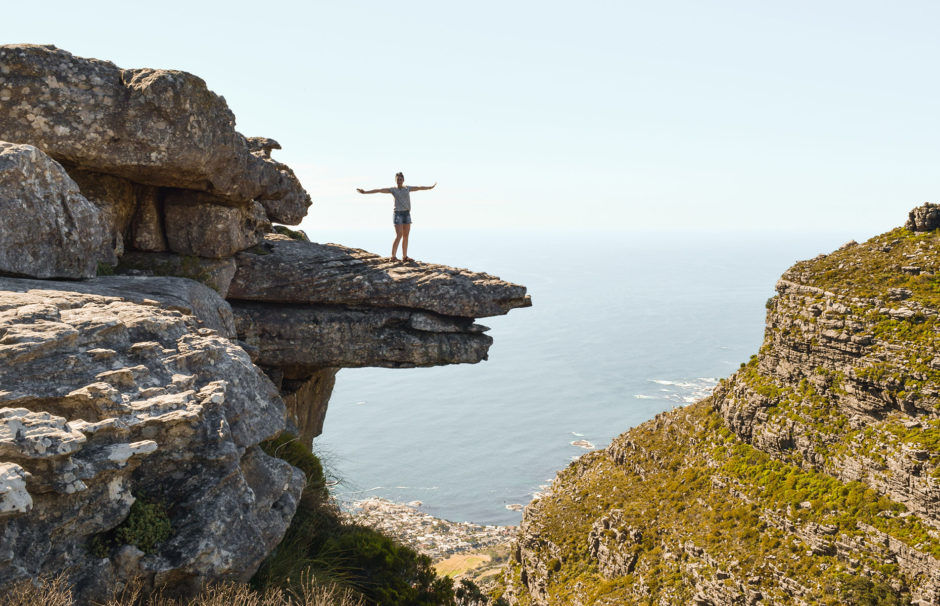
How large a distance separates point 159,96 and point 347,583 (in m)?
12.0

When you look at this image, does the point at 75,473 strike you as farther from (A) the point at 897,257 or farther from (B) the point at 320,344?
(A) the point at 897,257

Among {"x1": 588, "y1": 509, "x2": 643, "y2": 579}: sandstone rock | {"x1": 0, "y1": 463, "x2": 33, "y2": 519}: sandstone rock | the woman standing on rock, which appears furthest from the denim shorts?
{"x1": 588, "y1": 509, "x2": 643, "y2": 579}: sandstone rock

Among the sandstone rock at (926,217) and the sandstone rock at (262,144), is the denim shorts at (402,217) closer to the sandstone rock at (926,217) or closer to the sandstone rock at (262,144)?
the sandstone rock at (262,144)

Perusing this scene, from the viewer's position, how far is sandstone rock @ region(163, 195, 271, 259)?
60.3ft

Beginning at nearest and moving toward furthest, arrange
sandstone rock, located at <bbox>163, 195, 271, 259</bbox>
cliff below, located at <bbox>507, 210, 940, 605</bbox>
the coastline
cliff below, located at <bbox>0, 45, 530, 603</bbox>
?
1. cliff below, located at <bbox>0, 45, 530, 603</bbox>
2. sandstone rock, located at <bbox>163, 195, 271, 259</bbox>
3. cliff below, located at <bbox>507, 210, 940, 605</bbox>
4. the coastline

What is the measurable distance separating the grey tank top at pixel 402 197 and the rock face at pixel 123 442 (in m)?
11.4

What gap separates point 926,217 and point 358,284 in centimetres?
5003

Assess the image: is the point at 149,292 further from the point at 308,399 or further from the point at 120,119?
the point at 308,399

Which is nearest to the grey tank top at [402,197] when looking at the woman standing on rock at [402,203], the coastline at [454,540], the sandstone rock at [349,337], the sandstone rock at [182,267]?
the woman standing on rock at [402,203]

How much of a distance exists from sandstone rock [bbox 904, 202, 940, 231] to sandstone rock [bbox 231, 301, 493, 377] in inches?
1807

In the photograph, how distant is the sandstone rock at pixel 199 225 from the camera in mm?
18375

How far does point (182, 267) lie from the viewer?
18.1 m

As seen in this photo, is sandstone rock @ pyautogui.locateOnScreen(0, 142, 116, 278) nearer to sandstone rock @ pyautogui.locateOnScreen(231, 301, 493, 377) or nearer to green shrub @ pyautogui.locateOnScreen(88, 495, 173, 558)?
green shrub @ pyautogui.locateOnScreen(88, 495, 173, 558)

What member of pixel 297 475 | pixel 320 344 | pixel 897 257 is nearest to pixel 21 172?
pixel 297 475
